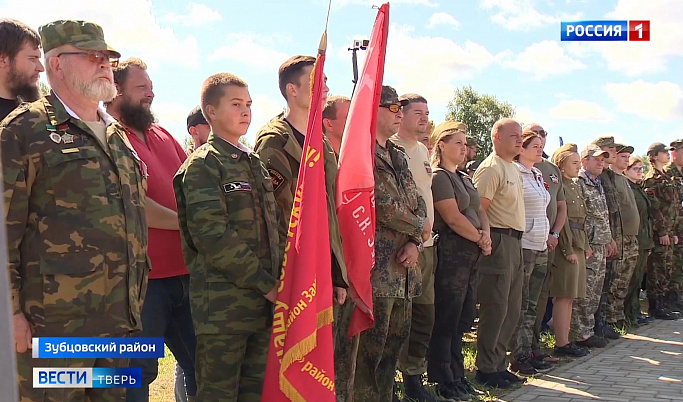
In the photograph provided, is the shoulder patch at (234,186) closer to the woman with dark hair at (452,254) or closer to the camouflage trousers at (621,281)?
the woman with dark hair at (452,254)

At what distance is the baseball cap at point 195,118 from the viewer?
532 centimetres

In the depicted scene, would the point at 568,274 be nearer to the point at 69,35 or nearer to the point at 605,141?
the point at 605,141

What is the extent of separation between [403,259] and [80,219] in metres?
2.48

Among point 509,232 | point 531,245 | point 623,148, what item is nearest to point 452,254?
point 509,232

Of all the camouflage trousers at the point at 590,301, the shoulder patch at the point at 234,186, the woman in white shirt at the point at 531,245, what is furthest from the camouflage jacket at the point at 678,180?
the shoulder patch at the point at 234,186

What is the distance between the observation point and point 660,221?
431 inches

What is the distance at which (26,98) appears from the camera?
3562 mm

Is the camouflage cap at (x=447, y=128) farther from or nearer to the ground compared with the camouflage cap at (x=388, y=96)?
nearer to the ground

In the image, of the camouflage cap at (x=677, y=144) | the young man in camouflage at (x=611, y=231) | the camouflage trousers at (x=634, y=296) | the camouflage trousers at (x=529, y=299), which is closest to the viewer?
the camouflage trousers at (x=529, y=299)

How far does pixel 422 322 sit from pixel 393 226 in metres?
1.26

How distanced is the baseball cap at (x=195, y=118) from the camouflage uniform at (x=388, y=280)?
132 centimetres

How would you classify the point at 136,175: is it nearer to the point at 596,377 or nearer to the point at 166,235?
the point at 166,235
